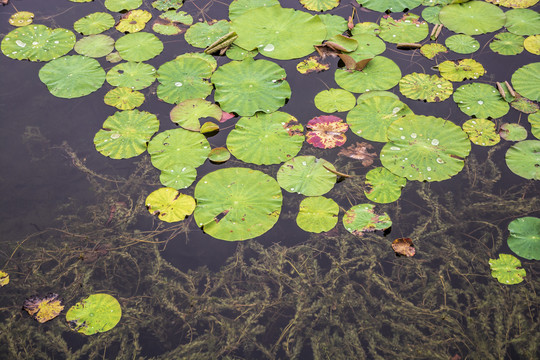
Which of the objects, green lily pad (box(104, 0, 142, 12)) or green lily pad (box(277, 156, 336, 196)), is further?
green lily pad (box(104, 0, 142, 12))

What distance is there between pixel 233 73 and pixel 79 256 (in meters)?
1.75

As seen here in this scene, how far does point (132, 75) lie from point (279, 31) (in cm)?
128

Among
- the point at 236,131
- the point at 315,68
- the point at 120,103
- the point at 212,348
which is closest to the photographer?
the point at 212,348

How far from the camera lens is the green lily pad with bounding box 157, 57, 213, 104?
3.46 metres

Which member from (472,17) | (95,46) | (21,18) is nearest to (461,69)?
(472,17)

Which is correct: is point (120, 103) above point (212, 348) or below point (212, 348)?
above

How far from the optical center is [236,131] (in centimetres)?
322

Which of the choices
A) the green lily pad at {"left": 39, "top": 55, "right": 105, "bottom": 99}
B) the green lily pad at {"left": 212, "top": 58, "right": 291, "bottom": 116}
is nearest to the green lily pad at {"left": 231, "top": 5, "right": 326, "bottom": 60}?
the green lily pad at {"left": 212, "top": 58, "right": 291, "bottom": 116}

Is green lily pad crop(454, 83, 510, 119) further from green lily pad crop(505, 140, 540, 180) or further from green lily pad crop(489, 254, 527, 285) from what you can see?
green lily pad crop(489, 254, 527, 285)

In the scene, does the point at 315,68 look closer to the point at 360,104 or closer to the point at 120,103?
the point at 360,104

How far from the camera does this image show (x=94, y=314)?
252 centimetres

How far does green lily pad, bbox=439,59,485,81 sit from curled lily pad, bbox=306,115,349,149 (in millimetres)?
1031

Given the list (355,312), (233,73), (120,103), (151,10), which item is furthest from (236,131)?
(151,10)

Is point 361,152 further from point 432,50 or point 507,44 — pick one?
point 507,44
